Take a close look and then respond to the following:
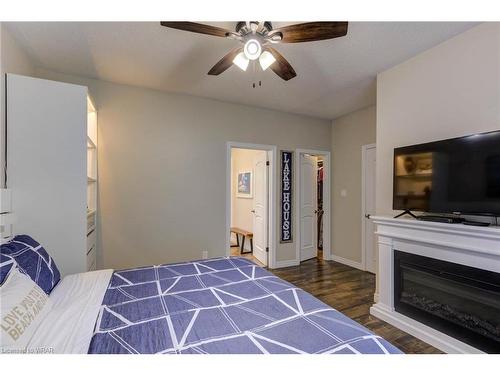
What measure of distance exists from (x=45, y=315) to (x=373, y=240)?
12.7ft

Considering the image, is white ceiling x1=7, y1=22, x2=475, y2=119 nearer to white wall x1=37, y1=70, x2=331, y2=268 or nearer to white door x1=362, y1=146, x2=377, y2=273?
white wall x1=37, y1=70, x2=331, y2=268

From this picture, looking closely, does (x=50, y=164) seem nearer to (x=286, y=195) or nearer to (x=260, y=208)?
(x=260, y=208)

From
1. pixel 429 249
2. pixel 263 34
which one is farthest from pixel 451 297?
pixel 263 34

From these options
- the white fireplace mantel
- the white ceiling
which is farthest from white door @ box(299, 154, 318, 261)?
the white fireplace mantel

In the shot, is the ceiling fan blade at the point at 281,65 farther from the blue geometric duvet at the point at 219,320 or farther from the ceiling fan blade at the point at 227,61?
the blue geometric duvet at the point at 219,320

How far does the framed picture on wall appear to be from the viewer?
492cm

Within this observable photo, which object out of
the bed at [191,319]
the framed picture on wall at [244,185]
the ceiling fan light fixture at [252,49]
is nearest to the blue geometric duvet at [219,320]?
the bed at [191,319]

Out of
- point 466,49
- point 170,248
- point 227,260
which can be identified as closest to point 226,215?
point 170,248

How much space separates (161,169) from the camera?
3.21 m

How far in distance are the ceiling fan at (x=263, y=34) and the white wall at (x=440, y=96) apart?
123 centimetres

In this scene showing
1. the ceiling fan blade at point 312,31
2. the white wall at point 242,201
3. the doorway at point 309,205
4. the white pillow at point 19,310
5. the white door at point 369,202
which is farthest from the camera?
the white wall at point 242,201

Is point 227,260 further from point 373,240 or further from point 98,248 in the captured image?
point 373,240

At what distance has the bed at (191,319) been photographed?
0.99 metres
